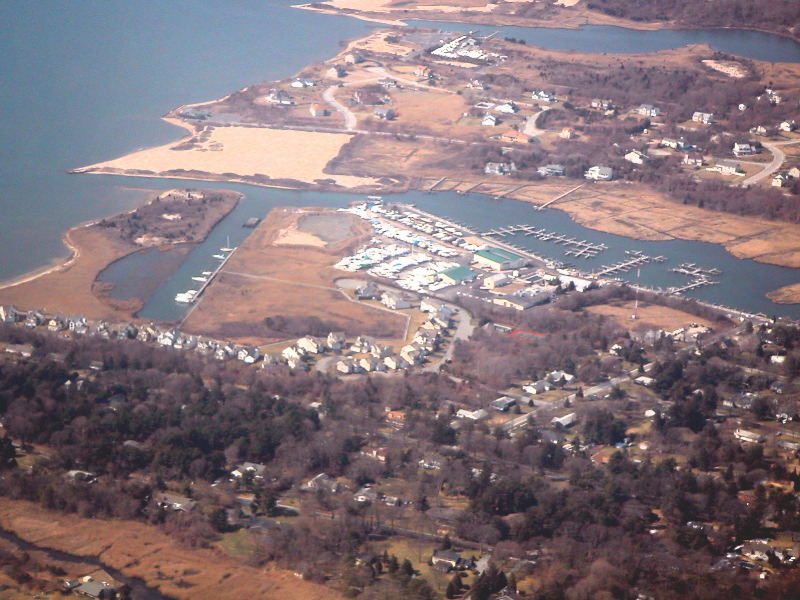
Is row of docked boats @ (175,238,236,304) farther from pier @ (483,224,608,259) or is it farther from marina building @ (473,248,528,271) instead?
pier @ (483,224,608,259)

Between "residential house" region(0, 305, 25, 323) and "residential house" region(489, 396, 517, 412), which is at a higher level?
"residential house" region(489, 396, 517, 412)

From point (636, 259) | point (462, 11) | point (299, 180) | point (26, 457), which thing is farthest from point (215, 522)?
point (462, 11)

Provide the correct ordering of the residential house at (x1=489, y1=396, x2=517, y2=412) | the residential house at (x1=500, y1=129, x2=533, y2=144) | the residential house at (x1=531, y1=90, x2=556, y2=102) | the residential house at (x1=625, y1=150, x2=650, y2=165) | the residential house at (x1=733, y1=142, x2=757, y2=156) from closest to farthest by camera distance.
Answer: the residential house at (x1=489, y1=396, x2=517, y2=412), the residential house at (x1=625, y1=150, x2=650, y2=165), the residential house at (x1=733, y1=142, x2=757, y2=156), the residential house at (x1=500, y1=129, x2=533, y2=144), the residential house at (x1=531, y1=90, x2=556, y2=102)

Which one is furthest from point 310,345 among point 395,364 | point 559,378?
point 559,378

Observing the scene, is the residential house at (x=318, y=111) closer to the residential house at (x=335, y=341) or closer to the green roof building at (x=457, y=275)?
the green roof building at (x=457, y=275)

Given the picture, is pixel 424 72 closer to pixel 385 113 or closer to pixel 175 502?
pixel 385 113

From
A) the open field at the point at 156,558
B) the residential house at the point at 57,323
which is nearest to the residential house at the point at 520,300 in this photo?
the residential house at the point at 57,323

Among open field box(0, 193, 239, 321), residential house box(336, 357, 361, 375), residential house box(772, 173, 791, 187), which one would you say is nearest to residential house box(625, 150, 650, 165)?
residential house box(772, 173, 791, 187)
